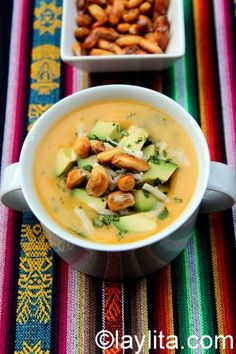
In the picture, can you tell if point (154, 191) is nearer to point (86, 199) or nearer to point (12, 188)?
point (86, 199)

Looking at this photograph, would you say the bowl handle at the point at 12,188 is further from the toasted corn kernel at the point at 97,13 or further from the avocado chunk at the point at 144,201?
the toasted corn kernel at the point at 97,13

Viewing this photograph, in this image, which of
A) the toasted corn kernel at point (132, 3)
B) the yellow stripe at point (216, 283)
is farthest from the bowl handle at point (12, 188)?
the toasted corn kernel at point (132, 3)

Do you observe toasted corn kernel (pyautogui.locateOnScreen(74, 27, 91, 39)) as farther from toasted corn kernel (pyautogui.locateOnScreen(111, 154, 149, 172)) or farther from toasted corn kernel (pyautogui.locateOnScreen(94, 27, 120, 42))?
toasted corn kernel (pyautogui.locateOnScreen(111, 154, 149, 172))

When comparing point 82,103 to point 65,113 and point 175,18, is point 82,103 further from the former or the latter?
point 175,18

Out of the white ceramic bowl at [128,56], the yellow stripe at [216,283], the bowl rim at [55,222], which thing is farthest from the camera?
the white ceramic bowl at [128,56]

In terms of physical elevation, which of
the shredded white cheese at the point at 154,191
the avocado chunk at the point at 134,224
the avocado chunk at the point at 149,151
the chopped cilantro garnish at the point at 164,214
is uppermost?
the avocado chunk at the point at 149,151

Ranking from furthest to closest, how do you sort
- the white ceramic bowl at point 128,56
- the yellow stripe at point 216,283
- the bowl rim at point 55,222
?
the white ceramic bowl at point 128,56 < the yellow stripe at point 216,283 < the bowl rim at point 55,222

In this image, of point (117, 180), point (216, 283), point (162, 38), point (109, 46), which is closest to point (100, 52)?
point (109, 46)

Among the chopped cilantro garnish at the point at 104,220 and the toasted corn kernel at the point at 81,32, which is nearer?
the chopped cilantro garnish at the point at 104,220
